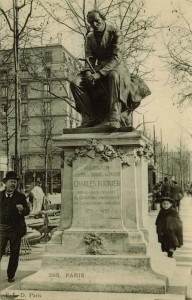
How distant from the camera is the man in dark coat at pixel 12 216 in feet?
28.5

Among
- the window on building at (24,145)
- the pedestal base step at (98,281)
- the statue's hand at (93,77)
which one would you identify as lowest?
the pedestal base step at (98,281)

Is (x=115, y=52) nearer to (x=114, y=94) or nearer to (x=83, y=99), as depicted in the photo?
(x=114, y=94)

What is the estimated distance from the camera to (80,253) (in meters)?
7.81

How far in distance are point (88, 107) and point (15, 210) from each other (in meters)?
2.00

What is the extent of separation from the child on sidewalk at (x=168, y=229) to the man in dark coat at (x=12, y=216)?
9.01ft

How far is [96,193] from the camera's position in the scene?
7.86 m

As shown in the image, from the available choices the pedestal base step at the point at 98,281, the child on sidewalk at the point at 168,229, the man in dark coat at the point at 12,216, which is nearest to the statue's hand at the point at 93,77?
the man in dark coat at the point at 12,216

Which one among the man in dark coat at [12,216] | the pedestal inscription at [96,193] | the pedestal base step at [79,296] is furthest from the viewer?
the man in dark coat at [12,216]

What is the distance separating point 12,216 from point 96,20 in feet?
10.9

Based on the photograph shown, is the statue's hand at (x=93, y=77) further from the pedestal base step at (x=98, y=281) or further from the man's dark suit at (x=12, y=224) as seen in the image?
the pedestal base step at (x=98, y=281)

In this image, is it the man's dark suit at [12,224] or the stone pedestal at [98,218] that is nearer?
the stone pedestal at [98,218]

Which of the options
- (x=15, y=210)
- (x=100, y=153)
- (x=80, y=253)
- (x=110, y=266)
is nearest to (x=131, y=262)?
(x=110, y=266)

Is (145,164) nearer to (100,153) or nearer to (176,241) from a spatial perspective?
(100,153)

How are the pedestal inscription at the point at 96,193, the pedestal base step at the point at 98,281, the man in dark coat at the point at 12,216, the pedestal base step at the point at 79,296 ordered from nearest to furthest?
1. the pedestal base step at the point at 79,296
2. the pedestal base step at the point at 98,281
3. the pedestal inscription at the point at 96,193
4. the man in dark coat at the point at 12,216
